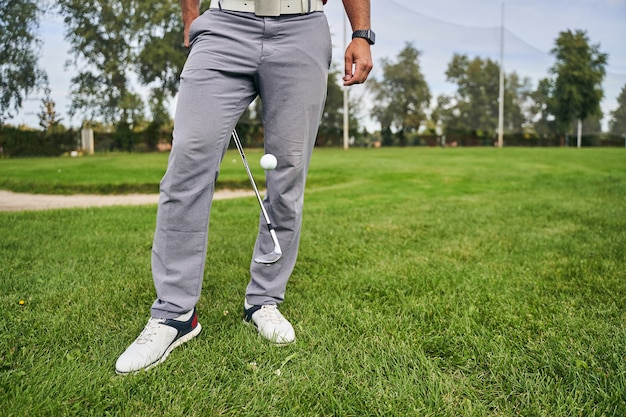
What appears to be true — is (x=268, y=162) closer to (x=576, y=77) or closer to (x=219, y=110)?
(x=219, y=110)

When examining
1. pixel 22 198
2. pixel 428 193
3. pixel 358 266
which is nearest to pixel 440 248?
pixel 358 266

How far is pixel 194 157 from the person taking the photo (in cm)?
178

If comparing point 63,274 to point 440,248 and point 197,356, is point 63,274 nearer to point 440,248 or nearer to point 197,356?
point 197,356

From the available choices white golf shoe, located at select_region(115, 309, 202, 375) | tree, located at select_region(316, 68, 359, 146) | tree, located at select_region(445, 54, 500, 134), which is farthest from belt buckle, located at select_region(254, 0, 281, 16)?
tree, located at select_region(445, 54, 500, 134)

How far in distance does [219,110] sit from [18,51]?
16.1 metres

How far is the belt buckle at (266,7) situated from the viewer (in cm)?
184

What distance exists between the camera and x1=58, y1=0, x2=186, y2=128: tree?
25094mm

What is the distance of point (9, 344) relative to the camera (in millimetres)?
1837

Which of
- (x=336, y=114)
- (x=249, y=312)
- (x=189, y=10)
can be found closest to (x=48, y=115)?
(x=189, y=10)

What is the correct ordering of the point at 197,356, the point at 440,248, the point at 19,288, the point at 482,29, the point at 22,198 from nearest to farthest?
the point at 197,356 < the point at 19,288 < the point at 440,248 < the point at 22,198 < the point at 482,29

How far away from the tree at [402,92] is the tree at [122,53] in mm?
29448

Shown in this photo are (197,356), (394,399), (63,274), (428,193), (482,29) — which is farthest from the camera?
(482,29)

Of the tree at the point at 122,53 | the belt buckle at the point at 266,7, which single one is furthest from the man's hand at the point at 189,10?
the tree at the point at 122,53

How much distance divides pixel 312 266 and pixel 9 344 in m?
1.66
